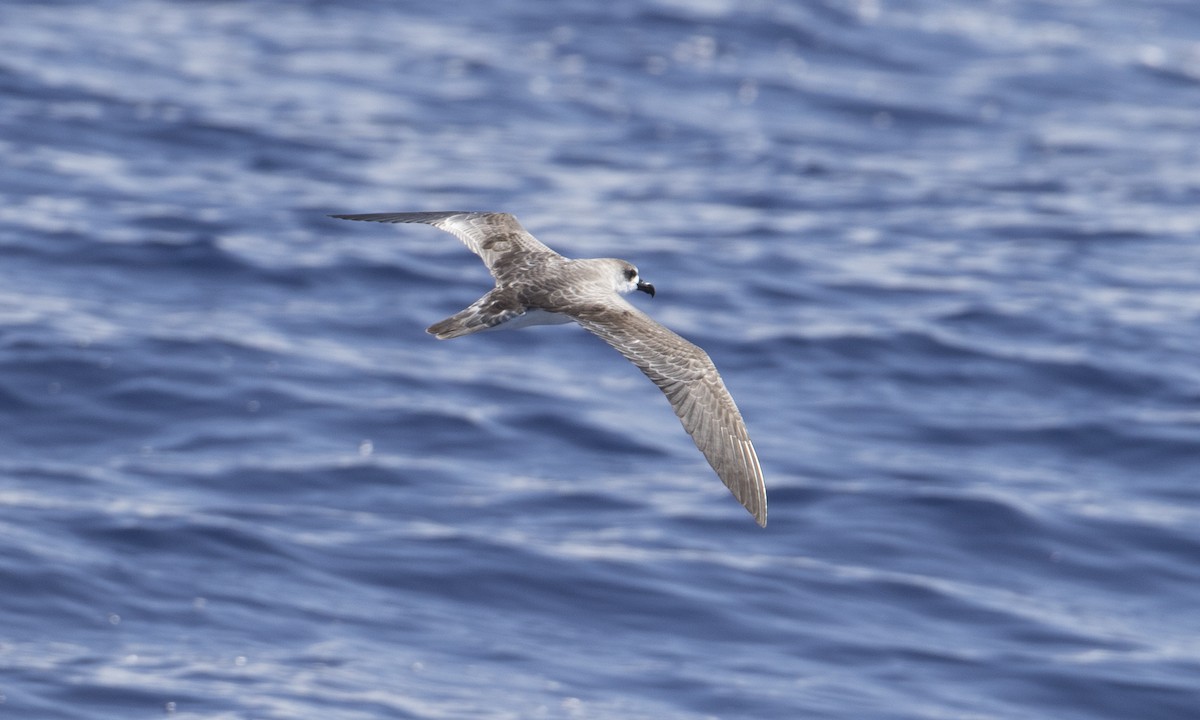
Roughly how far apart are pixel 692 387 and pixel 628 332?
0.42 meters

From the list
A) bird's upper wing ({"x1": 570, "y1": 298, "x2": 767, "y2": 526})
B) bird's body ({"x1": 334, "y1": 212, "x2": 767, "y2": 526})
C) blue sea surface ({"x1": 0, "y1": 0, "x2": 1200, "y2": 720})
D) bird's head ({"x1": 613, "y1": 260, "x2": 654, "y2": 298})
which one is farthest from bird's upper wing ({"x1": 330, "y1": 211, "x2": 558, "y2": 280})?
blue sea surface ({"x1": 0, "y1": 0, "x2": 1200, "y2": 720})

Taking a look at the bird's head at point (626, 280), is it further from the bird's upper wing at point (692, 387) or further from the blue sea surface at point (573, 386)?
the blue sea surface at point (573, 386)

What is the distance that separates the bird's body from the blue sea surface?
2.71 metres

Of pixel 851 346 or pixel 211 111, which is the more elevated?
pixel 211 111

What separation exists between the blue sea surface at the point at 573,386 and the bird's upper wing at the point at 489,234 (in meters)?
2.46

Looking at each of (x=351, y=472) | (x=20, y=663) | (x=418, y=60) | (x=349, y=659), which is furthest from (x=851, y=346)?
(x=418, y=60)

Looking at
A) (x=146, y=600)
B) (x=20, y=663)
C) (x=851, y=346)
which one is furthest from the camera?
(x=851, y=346)

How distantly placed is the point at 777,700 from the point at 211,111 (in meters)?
11.6

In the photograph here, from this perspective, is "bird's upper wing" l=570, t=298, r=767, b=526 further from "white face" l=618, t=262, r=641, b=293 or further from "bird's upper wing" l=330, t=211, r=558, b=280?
"bird's upper wing" l=330, t=211, r=558, b=280

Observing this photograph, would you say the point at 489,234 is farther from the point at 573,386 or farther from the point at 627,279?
the point at 573,386

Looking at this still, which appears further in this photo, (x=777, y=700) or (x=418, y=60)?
→ (x=418, y=60)

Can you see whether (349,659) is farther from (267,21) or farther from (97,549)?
(267,21)

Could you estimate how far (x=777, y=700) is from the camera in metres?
10.2

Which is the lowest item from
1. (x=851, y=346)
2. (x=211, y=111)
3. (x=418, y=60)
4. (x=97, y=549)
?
(x=97, y=549)
